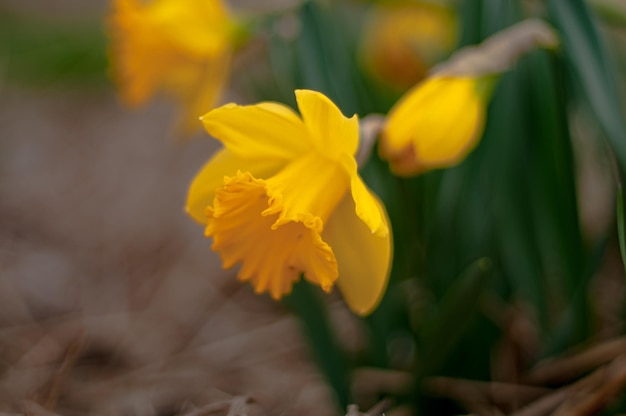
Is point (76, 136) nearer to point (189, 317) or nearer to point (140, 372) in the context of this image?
point (189, 317)

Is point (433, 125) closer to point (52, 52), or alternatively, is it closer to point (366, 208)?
point (366, 208)

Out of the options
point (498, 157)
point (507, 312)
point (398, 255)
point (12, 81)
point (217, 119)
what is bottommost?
point (507, 312)

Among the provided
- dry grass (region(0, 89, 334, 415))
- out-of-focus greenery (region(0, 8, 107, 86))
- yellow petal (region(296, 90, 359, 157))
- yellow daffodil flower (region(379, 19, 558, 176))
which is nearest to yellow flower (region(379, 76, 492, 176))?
yellow daffodil flower (region(379, 19, 558, 176))

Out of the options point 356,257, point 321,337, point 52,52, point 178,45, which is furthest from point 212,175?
point 52,52

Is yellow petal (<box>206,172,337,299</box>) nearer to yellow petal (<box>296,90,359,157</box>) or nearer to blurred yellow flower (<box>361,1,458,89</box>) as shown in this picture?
yellow petal (<box>296,90,359,157</box>)

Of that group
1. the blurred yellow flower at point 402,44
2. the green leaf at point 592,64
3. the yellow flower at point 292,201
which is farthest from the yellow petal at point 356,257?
the blurred yellow flower at point 402,44

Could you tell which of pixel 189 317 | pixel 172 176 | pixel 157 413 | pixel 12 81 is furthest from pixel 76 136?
pixel 157 413

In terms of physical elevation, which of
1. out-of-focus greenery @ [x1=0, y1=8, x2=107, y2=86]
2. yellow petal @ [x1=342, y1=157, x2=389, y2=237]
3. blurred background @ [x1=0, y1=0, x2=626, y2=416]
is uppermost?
out-of-focus greenery @ [x1=0, y1=8, x2=107, y2=86]

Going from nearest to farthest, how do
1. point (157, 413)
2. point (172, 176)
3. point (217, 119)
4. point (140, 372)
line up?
point (217, 119) → point (157, 413) → point (140, 372) → point (172, 176)
